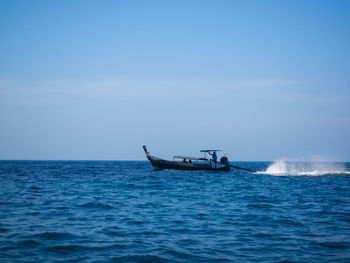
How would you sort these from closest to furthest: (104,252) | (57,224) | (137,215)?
(104,252), (57,224), (137,215)

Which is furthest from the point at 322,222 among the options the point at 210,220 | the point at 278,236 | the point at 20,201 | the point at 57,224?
the point at 20,201

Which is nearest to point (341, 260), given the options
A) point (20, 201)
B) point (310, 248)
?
point (310, 248)

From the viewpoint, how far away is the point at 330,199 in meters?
19.8

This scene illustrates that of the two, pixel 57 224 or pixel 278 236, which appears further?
pixel 57 224

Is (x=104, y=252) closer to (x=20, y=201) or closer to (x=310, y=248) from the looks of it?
(x=310, y=248)

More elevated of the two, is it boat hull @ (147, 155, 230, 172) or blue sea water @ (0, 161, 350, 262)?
boat hull @ (147, 155, 230, 172)

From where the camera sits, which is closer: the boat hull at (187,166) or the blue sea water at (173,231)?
the blue sea water at (173,231)

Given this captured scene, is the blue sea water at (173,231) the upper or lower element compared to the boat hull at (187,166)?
lower

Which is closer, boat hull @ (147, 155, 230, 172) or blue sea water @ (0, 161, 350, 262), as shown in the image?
blue sea water @ (0, 161, 350, 262)

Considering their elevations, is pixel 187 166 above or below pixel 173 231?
above

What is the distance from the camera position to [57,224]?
490 inches

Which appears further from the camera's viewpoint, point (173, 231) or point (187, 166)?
point (187, 166)

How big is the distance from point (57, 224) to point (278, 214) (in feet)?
32.8

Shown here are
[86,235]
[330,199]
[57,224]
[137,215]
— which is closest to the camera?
[86,235]
